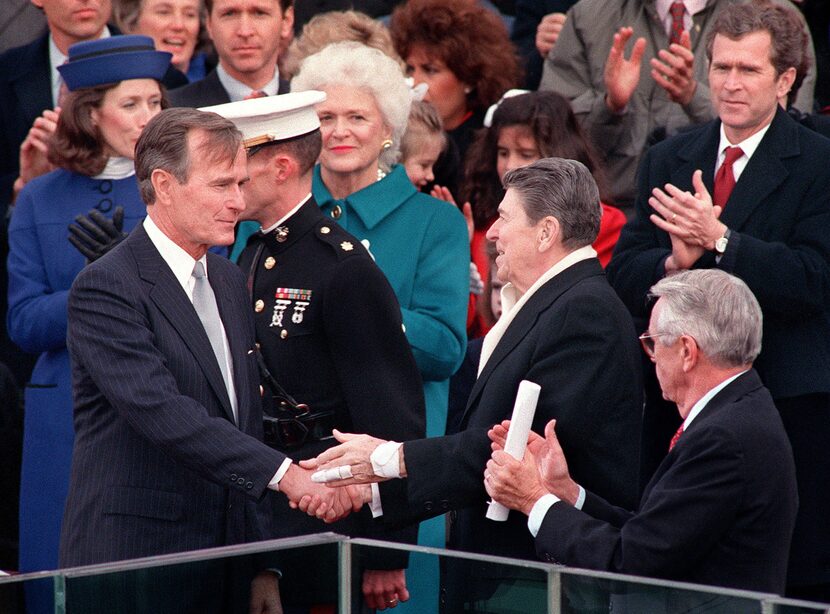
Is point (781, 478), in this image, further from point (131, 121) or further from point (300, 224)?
point (131, 121)

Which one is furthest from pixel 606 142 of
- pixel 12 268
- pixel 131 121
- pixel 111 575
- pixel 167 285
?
pixel 111 575

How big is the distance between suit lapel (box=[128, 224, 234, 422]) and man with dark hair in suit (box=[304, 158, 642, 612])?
1.49 ft

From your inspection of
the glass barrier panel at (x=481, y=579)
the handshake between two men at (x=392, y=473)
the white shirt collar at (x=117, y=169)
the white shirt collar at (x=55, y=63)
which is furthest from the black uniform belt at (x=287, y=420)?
the white shirt collar at (x=55, y=63)

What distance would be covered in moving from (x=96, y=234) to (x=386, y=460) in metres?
1.69

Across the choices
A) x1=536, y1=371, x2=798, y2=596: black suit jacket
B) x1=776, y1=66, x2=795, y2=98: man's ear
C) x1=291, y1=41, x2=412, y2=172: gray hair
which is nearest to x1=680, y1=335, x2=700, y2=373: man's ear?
x1=536, y1=371, x2=798, y2=596: black suit jacket

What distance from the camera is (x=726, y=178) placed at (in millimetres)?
5383

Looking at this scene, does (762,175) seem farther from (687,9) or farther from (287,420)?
(287,420)

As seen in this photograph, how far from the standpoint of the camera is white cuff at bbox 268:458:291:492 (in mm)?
4082

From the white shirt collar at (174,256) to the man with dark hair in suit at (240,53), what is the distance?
2375 millimetres

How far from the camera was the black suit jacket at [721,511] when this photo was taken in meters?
3.57

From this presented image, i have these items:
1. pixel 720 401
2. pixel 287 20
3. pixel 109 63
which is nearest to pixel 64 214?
pixel 109 63

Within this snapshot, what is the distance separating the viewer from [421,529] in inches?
207

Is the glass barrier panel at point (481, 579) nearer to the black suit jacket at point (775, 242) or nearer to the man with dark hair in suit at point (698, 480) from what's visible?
the man with dark hair in suit at point (698, 480)

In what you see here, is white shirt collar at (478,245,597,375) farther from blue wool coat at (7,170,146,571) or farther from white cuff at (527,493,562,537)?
blue wool coat at (7,170,146,571)
